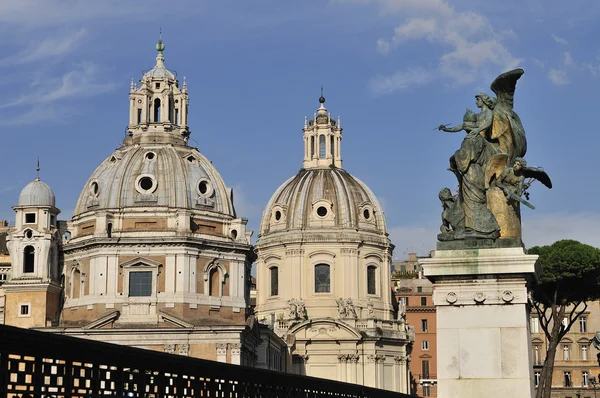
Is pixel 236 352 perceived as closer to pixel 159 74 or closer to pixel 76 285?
pixel 76 285

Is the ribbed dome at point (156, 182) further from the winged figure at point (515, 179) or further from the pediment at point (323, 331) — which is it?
the winged figure at point (515, 179)

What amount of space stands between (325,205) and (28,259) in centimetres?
3177

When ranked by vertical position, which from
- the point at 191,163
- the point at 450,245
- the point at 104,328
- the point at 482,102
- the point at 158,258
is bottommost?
the point at 450,245

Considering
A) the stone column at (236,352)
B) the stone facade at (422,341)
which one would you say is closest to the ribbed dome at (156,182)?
the stone column at (236,352)

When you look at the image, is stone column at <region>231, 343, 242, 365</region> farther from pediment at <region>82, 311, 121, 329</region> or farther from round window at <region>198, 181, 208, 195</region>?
round window at <region>198, 181, 208, 195</region>

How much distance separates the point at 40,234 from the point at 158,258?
8576 mm

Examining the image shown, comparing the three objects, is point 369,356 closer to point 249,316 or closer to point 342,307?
point 342,307

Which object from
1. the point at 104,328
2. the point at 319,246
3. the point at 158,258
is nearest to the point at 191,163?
the point at 158,258

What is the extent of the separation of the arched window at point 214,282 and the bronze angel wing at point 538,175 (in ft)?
207

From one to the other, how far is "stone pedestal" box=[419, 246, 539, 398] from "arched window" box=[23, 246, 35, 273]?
67.9 meters

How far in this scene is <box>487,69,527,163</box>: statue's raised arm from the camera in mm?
17391

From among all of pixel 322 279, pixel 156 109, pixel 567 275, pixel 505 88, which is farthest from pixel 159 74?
pixel 505 88

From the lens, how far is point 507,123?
57.3ft

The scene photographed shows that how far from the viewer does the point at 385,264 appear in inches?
4141
